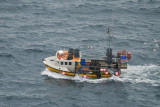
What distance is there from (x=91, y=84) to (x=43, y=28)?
30.1m

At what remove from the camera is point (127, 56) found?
230 ft

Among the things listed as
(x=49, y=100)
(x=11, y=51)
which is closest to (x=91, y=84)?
(x=49, y=100)

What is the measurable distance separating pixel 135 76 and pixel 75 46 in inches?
710

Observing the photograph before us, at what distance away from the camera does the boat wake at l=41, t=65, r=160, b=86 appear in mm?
67750

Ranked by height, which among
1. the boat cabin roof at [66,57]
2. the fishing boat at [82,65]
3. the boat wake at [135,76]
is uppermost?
the boat cabin roof at [66,57]

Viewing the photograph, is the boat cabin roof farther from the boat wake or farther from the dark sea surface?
the dark sea surface

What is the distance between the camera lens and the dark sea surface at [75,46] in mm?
62656

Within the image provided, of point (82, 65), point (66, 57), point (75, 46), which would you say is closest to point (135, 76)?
point (82, 65)

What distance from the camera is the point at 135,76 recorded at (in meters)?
69.2

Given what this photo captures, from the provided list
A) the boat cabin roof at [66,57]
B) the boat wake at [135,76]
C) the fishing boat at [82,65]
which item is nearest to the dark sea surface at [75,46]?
the boat wake at [135,76]

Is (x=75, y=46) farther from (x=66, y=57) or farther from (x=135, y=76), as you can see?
(x=135, y=76)

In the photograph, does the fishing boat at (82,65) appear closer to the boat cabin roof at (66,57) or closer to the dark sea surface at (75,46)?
the boat cabin roof at (66,57)

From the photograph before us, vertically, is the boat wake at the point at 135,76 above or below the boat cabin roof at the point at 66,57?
below

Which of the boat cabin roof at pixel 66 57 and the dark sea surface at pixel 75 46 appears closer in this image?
the dark sea surface at pixel 75 46
